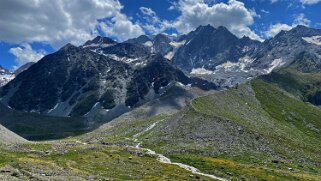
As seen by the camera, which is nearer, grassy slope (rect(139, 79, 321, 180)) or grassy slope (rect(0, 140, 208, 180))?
grassy slope (rect(0, 140, 208, 180))

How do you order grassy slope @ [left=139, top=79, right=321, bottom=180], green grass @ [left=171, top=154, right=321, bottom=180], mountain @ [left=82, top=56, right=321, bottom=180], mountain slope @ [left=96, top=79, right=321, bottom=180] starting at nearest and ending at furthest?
1. green grass @ [left=171, top=154, right=321, bottom=180]
2. mountain @ [left=82, top=56, right=321, bottom=180]
3. mountain slope @ [left=96, top=79, right=321, bottom=180]
4. grassy slope @ [left=139, top=79, right=321, bottom=180]

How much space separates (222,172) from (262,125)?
90.7 metres

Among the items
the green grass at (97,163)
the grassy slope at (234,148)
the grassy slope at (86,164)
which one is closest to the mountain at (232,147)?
the grassy slope at (234,148)

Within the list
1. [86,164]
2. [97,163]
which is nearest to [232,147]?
[97,163]

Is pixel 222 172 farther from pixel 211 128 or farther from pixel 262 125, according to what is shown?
pixel 262 125

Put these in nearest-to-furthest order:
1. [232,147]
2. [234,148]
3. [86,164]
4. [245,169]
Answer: [86,164]
[245,169]
[234,148]
[232,147]

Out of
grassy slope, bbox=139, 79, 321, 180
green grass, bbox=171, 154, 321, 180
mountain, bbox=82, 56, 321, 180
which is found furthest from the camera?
grassy slope, bbox=139, 79, 321, 180

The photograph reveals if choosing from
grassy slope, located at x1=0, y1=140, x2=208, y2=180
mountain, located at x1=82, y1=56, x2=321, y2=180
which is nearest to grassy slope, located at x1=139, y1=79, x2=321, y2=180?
mountain, located at x1=82, y1=56, x2=321, y2=180

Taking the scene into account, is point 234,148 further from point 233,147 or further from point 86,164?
point 86,164

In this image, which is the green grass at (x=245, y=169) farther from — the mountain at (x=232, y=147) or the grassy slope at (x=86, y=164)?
the grassy slope at (x=86, y=164)

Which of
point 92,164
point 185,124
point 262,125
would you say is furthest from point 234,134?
point 92,164

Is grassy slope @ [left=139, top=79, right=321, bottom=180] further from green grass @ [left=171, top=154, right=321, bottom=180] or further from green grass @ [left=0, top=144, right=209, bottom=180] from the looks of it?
green grass @ [left=0, top=144, right=209, bottom=180]

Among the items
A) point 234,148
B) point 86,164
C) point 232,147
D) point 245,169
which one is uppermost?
point 232,147

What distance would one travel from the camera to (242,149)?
148 m
